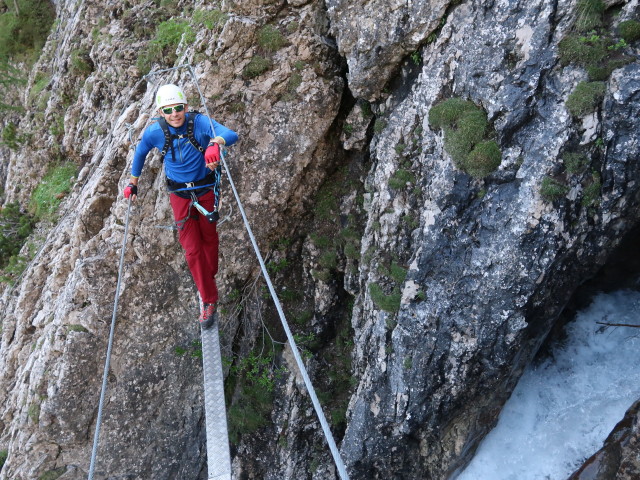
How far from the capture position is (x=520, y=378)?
771cm

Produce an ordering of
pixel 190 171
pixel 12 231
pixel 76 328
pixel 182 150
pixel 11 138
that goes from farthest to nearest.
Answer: pixel 11 138 < pixel 12 231 < pixel 76 328 < pixel 190 171 < pixel 182 150

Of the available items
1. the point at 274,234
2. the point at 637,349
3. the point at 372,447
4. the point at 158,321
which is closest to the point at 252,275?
the point at 274,234

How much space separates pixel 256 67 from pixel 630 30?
549 cm

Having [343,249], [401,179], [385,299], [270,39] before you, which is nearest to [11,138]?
[270,39]

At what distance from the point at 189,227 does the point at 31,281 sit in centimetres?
558

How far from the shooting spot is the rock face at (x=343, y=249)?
18.3 ft

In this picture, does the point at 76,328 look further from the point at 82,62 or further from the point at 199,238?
the point at 82,62

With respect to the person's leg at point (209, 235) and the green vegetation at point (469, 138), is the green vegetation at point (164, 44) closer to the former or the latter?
the person's leg at point (209, 235)

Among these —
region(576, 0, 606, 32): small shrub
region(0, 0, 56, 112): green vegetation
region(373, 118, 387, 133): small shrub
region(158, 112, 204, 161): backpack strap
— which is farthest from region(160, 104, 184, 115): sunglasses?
region(0, 0, 56, 112): green vegetation

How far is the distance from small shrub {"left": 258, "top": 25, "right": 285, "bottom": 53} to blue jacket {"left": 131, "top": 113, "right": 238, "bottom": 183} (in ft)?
8.65

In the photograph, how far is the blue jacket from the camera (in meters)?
6.04

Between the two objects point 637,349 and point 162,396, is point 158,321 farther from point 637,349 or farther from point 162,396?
point 637,349

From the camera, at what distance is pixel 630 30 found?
201 inches

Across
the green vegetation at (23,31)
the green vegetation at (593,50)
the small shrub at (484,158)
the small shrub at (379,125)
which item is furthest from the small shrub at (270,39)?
the green vegetation at (23,31)
